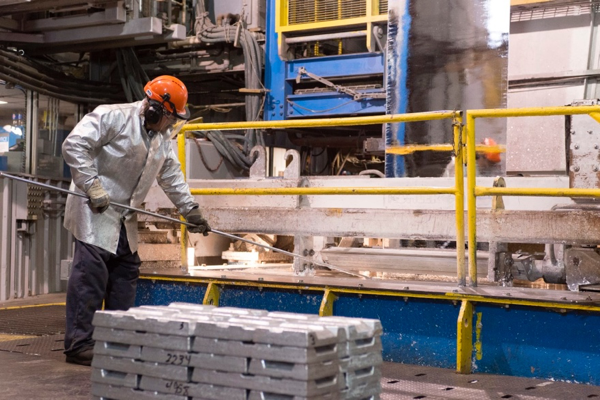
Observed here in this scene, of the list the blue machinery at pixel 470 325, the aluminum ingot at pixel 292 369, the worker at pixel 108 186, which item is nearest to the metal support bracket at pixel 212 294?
the blue machinery at pixel 470 325

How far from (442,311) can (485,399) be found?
0.77 metres

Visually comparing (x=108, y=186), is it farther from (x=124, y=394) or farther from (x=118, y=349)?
(x=124, y=394)

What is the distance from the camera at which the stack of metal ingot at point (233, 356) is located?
2.79 m

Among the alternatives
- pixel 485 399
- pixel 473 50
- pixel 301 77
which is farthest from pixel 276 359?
pixel 301 77

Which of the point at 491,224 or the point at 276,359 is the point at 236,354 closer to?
the point at 276,359

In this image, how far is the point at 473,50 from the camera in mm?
6602

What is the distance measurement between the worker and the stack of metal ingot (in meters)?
1.66

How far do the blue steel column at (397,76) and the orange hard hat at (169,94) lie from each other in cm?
254

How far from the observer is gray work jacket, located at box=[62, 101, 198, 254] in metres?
4.72

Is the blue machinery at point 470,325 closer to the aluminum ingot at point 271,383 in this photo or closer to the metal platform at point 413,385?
the metal platform at point 413,385

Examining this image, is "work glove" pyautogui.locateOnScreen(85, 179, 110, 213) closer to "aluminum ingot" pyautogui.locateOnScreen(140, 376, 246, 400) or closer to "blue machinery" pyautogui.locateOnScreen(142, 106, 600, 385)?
"blue machinery" pyautogui.locateOnScreen(142, 106, 600, 385)

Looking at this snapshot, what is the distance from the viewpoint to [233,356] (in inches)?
114

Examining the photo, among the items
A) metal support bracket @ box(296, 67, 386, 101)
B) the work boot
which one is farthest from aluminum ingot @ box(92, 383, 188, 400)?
metal support bracket @ box(296, 67, 386, 101)

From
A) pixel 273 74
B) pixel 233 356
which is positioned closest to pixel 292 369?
pixel 233 356
